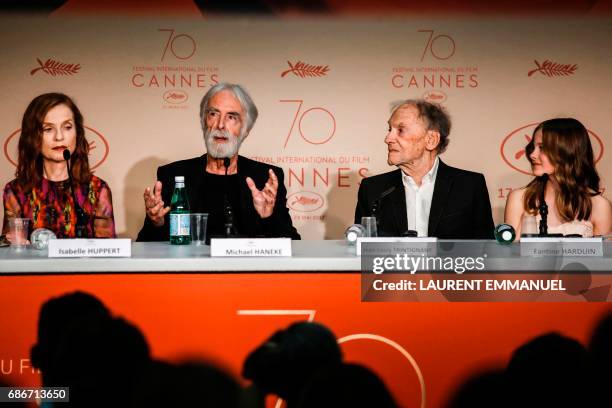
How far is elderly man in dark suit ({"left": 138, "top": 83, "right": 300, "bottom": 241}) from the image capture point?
13.6ft

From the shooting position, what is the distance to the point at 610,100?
510cm

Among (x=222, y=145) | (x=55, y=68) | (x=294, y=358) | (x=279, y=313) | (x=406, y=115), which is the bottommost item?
(x=279, y=313)

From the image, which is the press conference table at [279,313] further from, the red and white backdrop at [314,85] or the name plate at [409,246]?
the red and white backdrop at [314,85]

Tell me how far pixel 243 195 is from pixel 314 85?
45.1 inches

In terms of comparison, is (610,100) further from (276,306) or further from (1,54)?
(1,54)

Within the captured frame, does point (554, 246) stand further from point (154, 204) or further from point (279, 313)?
point (154, 204)

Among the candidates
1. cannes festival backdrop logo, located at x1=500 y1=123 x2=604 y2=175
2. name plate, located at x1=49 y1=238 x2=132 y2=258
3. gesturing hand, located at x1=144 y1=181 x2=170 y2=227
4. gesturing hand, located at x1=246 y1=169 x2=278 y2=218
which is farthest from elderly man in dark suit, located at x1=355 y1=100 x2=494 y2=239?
name plate, located at x1=49 y1=238 x2=132 y2=258

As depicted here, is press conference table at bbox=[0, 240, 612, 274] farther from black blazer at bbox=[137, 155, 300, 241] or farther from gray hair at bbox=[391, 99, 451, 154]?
gray hair at bbox=[391, 99, 451, 154]

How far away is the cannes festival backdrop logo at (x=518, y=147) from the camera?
5074mm

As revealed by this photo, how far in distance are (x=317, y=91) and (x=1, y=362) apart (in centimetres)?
317

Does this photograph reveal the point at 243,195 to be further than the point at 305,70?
No

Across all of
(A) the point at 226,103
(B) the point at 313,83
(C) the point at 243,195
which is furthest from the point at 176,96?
→ (C) the point at 243,195

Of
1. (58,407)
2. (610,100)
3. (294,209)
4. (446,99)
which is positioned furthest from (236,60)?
(58,407)

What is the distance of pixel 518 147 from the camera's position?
5.07 metres
